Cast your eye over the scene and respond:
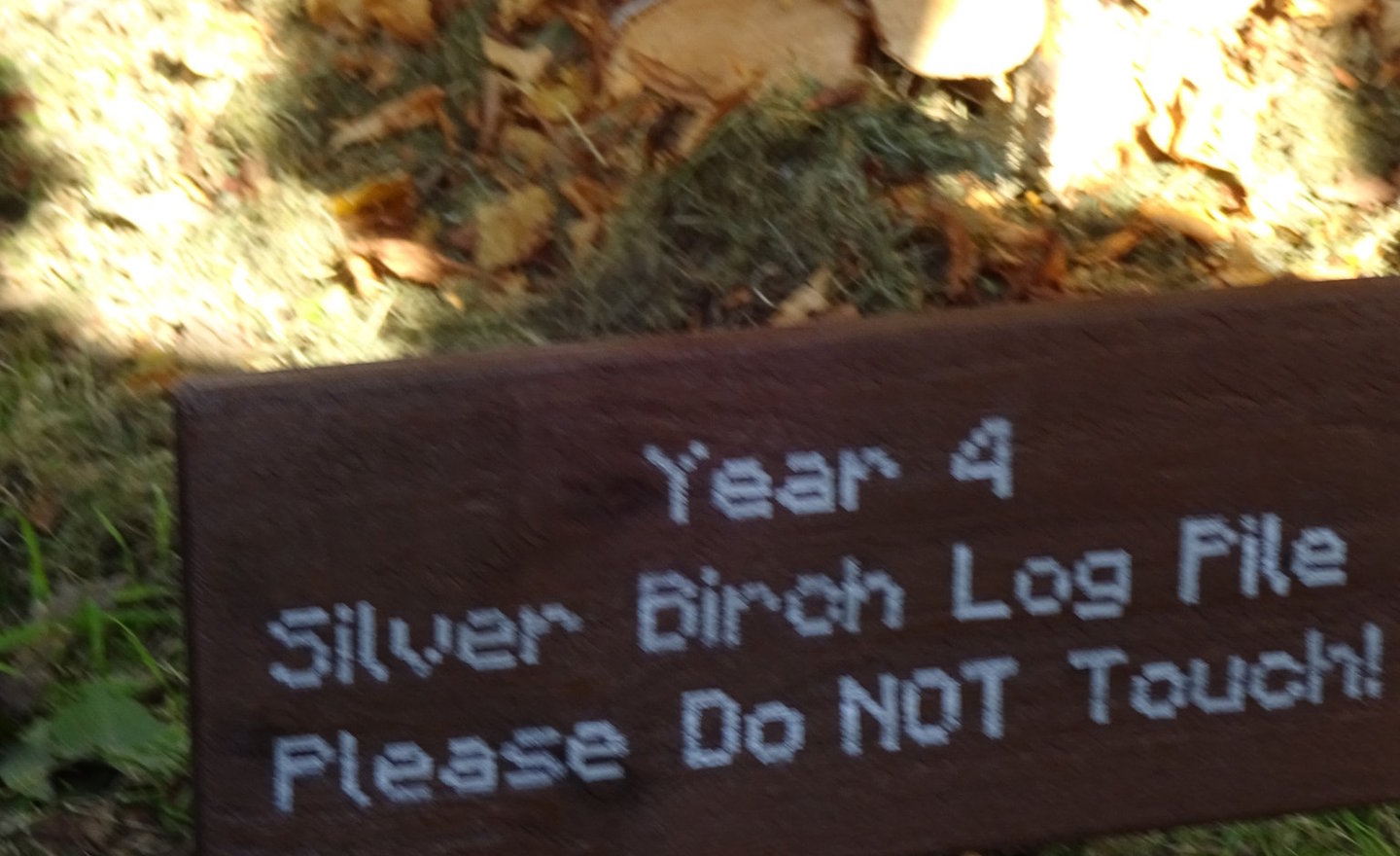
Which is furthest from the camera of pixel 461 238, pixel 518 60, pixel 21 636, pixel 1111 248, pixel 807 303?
pixel 518 60

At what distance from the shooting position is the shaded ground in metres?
2.12

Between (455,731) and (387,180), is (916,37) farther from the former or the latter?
(455,731)

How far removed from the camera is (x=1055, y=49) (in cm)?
224

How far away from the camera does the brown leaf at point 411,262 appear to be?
2.26 m

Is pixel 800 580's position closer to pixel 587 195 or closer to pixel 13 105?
pixel 587 195

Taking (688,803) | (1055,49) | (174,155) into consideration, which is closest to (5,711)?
(174,155)

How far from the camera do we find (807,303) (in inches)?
82.6

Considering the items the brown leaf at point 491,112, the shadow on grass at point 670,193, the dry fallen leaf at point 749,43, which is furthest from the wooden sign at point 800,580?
the brown leaf at point 491,112

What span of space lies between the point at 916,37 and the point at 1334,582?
4.56 feet

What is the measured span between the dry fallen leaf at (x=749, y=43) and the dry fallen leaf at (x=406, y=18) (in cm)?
40

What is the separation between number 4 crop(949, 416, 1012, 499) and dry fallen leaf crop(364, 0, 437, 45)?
5.71 feet

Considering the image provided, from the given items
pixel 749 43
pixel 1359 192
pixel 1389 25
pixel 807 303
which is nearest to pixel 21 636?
pixel 807 303

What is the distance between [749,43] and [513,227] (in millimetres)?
469

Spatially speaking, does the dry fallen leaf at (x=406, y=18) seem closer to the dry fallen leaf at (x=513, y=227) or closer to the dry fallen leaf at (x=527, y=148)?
the dry fallen leaf at (x=527, y=148)
